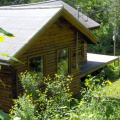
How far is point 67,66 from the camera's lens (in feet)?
32.4

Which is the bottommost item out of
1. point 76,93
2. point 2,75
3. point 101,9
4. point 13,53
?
point 76,93

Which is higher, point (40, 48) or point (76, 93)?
point (40, 48)

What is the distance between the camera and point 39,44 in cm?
797

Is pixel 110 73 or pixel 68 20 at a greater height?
pixel 68 20

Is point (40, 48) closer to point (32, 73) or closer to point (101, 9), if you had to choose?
point (32, 73)

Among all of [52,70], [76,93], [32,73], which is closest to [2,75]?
[32,73]

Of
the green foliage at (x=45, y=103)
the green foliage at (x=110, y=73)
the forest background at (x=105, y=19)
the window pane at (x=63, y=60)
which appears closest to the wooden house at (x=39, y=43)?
the window pane at (x=63, y=60)

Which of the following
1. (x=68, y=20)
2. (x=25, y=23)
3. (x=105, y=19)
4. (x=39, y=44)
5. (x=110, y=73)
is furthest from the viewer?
(x=105, y=19)

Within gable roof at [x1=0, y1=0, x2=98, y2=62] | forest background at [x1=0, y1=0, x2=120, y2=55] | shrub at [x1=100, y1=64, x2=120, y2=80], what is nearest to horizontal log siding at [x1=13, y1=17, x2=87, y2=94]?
gable roof at [x1=0, y1=0, x2=98, y2=62]

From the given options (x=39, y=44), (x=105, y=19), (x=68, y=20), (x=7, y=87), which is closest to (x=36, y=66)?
(x=39, y=44)

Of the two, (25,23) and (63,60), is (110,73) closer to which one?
(63,60)

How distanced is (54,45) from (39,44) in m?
1.02

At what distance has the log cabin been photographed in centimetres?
654

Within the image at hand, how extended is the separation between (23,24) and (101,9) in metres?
21.3
